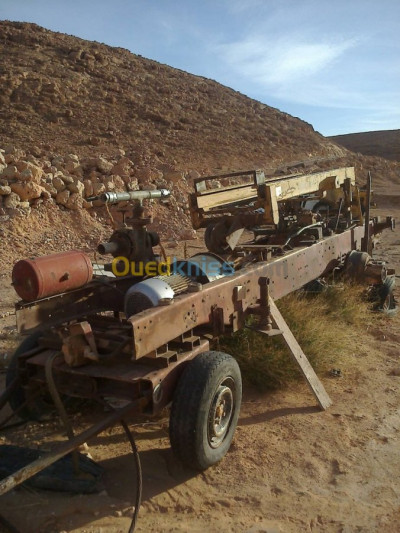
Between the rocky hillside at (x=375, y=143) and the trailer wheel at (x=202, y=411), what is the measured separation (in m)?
43.8

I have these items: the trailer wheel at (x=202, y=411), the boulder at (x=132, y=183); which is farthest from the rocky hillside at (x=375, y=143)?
the trailer wheel at (x=202, y=411)

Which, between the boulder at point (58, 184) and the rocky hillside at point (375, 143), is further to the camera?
the rocky hillside at point (375, 143)

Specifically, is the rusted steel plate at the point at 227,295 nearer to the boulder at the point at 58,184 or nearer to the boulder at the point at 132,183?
the boulder at the point at 58,184

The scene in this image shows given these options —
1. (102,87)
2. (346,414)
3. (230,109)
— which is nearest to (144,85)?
(102,87)

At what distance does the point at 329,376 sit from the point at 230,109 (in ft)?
108

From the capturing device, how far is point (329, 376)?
527 cm

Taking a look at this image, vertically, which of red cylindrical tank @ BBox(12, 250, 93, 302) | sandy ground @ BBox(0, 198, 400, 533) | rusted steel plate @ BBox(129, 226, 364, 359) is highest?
red cylindrical tank @ BBox(12, 250, 93, 302)

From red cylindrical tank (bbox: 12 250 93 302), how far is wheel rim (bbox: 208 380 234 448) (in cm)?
141

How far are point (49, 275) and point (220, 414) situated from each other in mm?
1586

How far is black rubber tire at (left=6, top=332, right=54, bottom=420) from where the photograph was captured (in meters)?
4.04

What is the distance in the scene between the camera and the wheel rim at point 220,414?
→ 142 inches

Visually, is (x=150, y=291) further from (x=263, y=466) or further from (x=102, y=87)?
(x=102, y=87)

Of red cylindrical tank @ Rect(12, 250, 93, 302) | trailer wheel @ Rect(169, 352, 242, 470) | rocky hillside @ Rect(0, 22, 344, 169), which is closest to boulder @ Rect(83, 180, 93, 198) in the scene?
rocky hillside @ Rect(0, 22, 344, 169)

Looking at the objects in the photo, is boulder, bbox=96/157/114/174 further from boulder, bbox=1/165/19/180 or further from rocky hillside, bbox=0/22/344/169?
boulder, bbox=1/165/19/180
